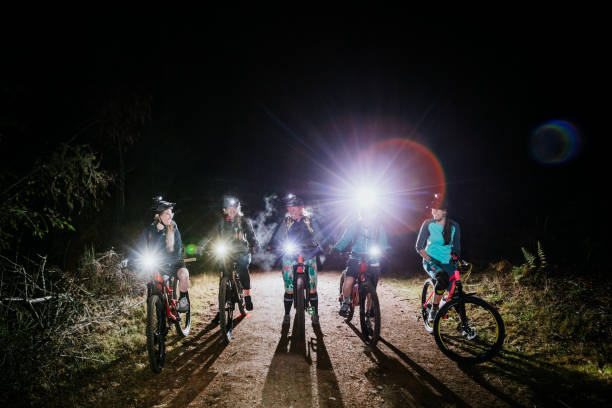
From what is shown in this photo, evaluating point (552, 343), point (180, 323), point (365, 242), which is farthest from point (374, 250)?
point (180, 323)

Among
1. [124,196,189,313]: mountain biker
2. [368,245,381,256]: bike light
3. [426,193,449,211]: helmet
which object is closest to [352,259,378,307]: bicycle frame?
[368,245,381,256]: bike light

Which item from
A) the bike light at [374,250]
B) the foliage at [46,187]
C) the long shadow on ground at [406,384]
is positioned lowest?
the long shadow on ground at [406,384]

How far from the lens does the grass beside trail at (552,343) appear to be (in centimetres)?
380

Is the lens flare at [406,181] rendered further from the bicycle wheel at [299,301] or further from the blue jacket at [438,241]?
the bicycle wheel at [299,301]

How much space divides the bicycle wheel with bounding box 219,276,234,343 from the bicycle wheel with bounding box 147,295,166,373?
1.01 meters

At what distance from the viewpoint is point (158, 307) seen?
466cm

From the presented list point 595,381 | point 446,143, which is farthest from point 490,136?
point 595,381

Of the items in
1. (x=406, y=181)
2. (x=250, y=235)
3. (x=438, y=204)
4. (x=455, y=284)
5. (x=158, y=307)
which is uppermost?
(x=406, y=181)

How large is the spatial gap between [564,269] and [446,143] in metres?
15.5

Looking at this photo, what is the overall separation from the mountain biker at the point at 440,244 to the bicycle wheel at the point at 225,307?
3.66 metres

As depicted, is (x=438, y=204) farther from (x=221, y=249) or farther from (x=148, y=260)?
(x=148, y=260)

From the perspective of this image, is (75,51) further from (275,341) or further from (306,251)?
(275,341)

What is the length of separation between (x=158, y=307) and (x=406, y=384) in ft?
12.6

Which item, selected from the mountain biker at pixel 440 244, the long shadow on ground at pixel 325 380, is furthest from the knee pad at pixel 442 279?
the long shadow on ground at pixel 325 380
